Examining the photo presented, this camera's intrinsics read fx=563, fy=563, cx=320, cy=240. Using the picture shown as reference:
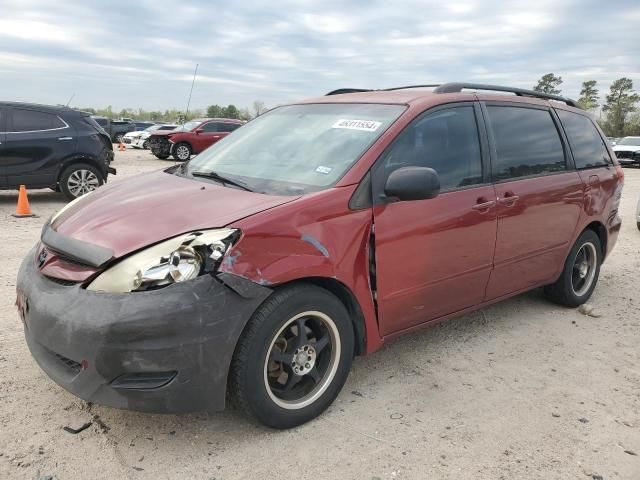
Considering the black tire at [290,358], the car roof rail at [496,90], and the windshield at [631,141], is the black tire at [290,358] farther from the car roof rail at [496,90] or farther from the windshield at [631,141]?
the windshield at [631,141]

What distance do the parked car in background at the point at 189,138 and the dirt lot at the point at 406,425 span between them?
16.9 metres

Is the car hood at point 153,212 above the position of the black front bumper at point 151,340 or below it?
above

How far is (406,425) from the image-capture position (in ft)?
9.96

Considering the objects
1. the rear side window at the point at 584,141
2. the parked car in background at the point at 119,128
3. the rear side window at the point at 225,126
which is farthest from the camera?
the parked car in background at the point at 119,128

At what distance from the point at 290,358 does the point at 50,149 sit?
8340 mm

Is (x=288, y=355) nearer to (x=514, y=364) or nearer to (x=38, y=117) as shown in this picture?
(x=514, y=364)

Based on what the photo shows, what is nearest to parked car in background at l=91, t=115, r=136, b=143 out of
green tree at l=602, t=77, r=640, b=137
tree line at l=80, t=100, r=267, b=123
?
tree line at l=80, t=100, r=267, b=123

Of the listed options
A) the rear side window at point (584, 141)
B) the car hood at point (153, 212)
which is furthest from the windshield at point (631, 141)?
the car hood at point (153, 212)

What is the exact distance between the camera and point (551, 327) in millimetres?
4590

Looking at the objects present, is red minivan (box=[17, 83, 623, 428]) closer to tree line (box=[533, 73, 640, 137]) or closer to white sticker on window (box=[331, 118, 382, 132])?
white sticker on window (box=[331, 118, 382, 132])

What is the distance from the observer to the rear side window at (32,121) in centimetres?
937

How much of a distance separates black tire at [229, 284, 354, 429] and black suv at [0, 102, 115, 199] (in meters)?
8.20

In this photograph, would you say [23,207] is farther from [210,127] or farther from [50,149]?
[210,127]

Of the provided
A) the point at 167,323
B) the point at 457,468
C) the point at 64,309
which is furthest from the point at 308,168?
the point at 457,468
